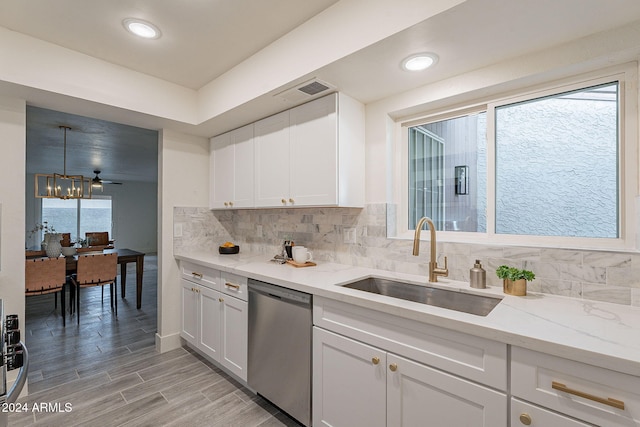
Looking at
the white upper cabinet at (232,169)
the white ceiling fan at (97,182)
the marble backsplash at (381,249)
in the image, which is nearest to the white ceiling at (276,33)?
the white upper cabinet at (232,169)

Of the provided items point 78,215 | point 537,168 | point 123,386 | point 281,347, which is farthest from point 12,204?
point 78,215

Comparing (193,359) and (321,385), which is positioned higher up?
(321,385)

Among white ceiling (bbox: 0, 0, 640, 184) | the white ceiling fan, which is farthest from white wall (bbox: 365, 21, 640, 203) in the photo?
the white ceiling fan

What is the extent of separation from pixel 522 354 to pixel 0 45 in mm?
3168

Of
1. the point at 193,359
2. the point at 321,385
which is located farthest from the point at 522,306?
the point at 193,359

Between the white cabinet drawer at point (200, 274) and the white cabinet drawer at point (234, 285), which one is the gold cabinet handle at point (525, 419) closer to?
the white cabinet drawer at point (234, 285)

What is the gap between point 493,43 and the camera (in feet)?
4.79

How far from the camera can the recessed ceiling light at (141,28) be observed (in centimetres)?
180

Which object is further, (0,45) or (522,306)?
(0,45)

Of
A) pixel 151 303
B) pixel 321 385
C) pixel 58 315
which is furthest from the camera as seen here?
pixel 151 303

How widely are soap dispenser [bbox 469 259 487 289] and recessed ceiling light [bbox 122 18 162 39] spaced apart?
7.80 ft

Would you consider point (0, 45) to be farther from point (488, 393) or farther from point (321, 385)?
point (488, 393)

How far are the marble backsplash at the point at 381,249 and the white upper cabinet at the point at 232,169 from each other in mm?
325

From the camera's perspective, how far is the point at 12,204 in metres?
2.13
